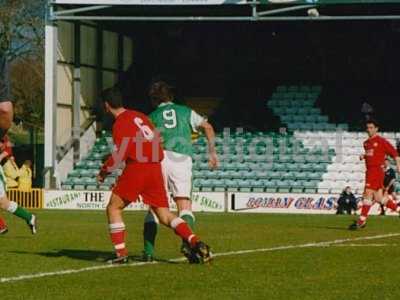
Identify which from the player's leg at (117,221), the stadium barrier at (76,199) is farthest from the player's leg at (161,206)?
the stadium barrier at (76,199)

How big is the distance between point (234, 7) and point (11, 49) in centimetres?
2702

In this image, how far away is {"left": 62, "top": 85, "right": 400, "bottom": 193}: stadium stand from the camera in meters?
37.7

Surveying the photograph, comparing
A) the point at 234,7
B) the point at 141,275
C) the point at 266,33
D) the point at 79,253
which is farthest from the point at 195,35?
the point at 141,275

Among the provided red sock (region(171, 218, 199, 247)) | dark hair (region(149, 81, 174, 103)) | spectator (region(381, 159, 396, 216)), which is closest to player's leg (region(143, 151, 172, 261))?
dark hair (region(149, 81, 174, 103))

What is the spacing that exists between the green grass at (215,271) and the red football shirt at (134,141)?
1183 millimetres

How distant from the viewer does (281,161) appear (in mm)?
38844

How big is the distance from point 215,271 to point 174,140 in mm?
2232

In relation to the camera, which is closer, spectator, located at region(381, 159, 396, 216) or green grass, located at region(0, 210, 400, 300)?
green grass, located at region(0, 210, 400, 300)

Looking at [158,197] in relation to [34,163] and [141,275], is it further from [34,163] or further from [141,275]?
[34,163]

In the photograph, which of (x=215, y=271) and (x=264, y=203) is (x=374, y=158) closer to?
(x=215, y=271)

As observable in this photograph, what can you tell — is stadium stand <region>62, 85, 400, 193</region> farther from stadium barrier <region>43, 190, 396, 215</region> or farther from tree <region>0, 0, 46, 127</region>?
tree <region>0, 0, 46, 127</region>

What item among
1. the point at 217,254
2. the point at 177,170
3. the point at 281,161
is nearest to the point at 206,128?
the point at 177,170

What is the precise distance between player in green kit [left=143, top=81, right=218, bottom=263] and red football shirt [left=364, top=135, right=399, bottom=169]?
8.09 meters

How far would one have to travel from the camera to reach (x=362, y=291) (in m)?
10.1
